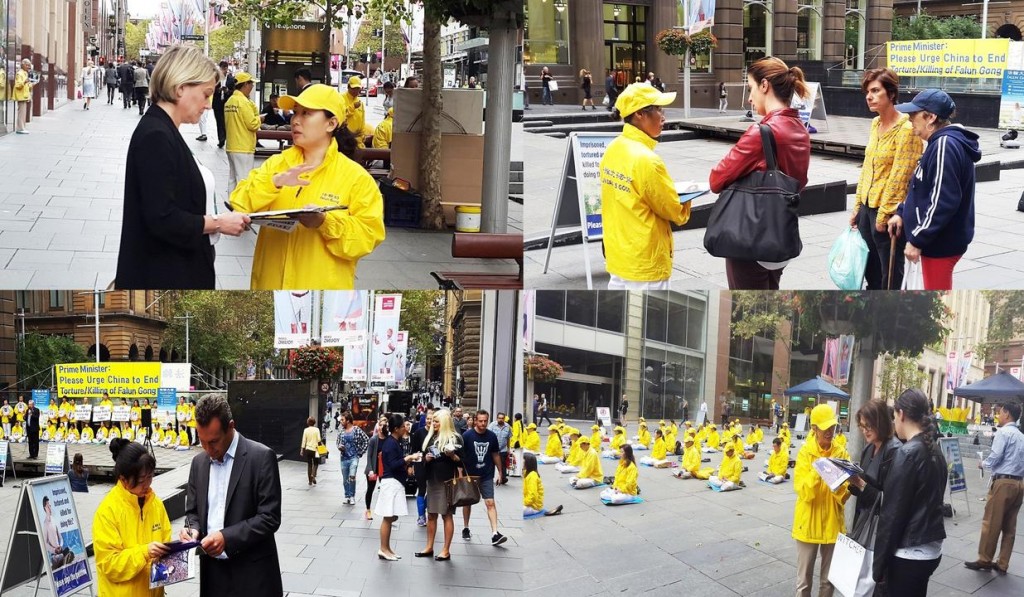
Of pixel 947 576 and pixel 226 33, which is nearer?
pixel 947 576

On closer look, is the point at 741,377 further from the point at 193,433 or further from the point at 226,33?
the point at 226,33

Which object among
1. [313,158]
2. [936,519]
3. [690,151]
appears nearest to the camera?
[313,158]

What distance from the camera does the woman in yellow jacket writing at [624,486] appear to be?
4.89 meters

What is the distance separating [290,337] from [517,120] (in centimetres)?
545

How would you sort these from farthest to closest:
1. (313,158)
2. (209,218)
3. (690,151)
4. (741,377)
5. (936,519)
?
(690,151), (741,377), (936,519), (313,158), (209,218)

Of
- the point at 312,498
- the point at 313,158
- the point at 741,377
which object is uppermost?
the point at 313,158

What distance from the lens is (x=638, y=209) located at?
15.8ft

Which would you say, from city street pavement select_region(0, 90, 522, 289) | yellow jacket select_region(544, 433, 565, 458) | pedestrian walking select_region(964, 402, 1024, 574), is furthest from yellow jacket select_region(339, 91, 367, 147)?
pedestrian walking select_region(964, 402, 1024, 574)

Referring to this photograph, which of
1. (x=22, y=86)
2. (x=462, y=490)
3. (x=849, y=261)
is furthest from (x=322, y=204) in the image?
(x=22, y=86)

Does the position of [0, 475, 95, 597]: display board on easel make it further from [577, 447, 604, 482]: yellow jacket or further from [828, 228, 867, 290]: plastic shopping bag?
[828, 228, 867, 290]: plastic shopping bag

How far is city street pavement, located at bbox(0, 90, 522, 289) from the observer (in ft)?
21.4

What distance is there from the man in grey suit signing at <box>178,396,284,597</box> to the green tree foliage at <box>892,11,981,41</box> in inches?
307

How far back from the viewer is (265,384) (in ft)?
18.0

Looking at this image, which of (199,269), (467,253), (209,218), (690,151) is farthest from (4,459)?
(690,151)
